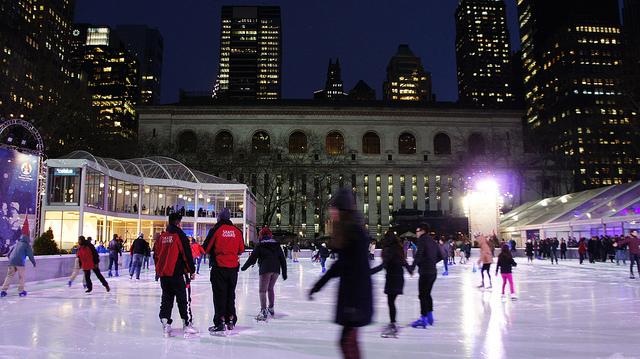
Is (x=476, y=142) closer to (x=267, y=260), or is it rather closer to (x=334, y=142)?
(x=334, y=142)

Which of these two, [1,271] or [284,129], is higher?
[284,129]

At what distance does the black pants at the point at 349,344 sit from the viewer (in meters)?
3.84

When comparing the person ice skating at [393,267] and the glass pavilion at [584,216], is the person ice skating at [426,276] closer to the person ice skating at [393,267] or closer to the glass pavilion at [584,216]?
the person ice skating at [393,267]

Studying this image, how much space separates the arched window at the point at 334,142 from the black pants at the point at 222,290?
3026 inches

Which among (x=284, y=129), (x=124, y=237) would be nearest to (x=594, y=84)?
(x=284, y=129)

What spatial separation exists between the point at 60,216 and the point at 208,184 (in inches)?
584

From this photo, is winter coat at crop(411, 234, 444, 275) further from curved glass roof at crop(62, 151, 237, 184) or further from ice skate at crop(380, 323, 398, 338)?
curved glass roof at crop(62, 151, 237, 184)

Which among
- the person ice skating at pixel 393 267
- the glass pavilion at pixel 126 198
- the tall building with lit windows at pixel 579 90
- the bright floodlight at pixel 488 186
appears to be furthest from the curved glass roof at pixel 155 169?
the tall building with lit windows at pixel 579 90

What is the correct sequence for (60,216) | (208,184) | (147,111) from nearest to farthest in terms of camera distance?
(60,216)
(208,184)
(147,111)

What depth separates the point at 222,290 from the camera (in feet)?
23.5

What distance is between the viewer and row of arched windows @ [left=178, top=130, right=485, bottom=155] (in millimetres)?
81950

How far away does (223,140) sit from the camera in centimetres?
8262

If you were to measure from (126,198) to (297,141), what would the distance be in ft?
149

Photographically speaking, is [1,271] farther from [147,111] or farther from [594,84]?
[594,84]
